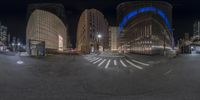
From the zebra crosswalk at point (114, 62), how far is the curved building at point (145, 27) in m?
0.18

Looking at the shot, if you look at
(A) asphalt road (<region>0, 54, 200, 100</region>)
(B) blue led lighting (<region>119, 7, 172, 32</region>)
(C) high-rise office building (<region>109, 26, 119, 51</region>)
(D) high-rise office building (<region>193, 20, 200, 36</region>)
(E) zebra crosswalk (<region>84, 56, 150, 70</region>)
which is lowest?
(A) asphalt road (<region>0, 54, 200, 100</region>)

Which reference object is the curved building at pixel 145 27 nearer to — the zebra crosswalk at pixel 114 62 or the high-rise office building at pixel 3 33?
the zebra crosswalk at pixel 114 62

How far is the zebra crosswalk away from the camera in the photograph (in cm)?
152

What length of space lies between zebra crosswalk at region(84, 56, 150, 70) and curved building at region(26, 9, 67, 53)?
0.36 meters

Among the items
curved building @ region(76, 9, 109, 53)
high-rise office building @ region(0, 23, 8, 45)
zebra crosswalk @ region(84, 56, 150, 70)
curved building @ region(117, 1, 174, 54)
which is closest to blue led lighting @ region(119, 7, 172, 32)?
curved building @ region(117, 1, 174, 54)

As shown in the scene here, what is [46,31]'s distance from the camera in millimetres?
1436

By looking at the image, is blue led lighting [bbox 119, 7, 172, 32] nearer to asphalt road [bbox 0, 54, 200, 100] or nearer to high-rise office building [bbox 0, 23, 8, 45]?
asphalt road [bbox 0, 54, 200, 100]

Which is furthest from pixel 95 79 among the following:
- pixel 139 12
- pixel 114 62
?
pixel 139 12

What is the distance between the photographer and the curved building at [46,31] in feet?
4.71

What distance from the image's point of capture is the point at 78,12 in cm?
166

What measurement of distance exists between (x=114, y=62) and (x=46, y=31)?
Answer: 803mm

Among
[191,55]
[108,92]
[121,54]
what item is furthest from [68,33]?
[191,55]

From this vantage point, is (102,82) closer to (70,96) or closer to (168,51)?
(70,96)

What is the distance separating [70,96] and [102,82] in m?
0.38
